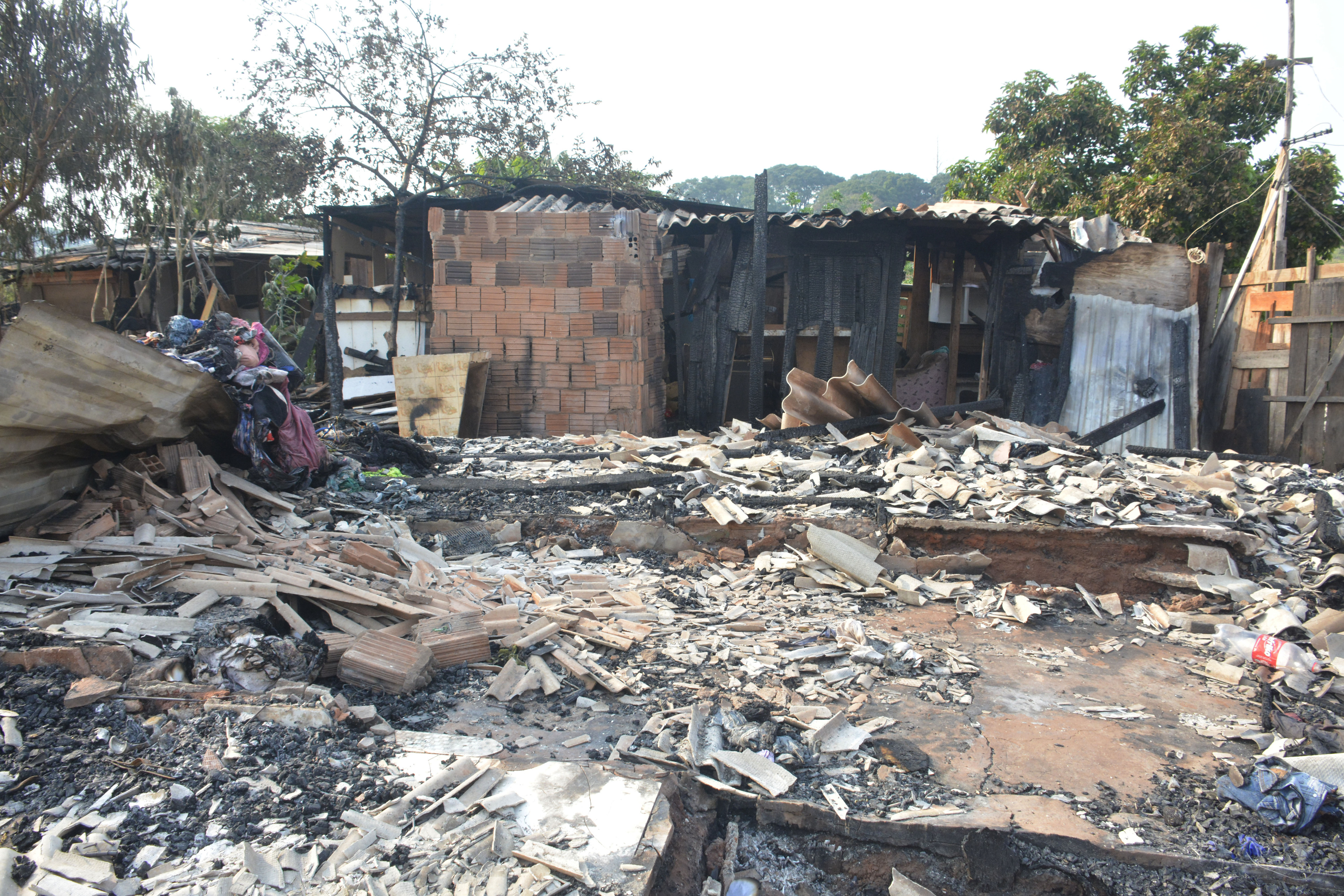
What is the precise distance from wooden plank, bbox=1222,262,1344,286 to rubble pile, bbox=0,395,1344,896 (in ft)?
8.34

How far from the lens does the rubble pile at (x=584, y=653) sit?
2516 mm

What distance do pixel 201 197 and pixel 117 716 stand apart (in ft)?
47.7

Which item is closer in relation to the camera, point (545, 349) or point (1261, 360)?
point (1261, 360)

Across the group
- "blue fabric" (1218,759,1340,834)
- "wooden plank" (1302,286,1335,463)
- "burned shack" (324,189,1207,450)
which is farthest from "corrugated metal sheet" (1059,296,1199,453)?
"blue fabric" (1218,759,1340,834)

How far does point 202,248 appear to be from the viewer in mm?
14844

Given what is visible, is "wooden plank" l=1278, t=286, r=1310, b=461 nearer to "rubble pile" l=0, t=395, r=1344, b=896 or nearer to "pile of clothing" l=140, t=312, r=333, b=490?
"rubble pile" l=0, t=395, r=1344, b=896

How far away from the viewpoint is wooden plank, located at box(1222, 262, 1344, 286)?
7.98m

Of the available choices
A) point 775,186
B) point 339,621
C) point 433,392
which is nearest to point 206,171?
point 433,392

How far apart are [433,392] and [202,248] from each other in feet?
30.3

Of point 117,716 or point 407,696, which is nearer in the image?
point 117,716

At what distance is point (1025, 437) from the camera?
712 cm

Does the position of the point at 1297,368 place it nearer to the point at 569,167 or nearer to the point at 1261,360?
the point at 1261,360

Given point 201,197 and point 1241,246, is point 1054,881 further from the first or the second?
point 201,197

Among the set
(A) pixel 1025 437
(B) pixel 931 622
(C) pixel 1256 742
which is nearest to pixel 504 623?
(B) pixel 931 622
